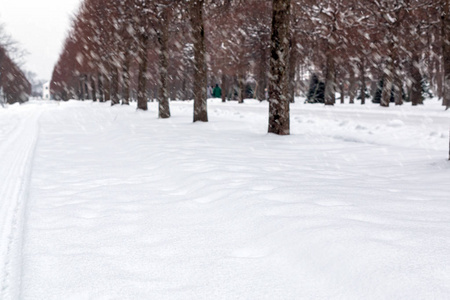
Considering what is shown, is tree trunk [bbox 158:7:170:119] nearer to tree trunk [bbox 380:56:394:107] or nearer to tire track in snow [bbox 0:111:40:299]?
tire track in snow [bbox 0:111:40:299]

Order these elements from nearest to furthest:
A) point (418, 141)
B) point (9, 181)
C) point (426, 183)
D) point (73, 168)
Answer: point (426, 183) < point (9, 181) < point (73, 168) < point (418, 141)

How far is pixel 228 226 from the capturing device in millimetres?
3949

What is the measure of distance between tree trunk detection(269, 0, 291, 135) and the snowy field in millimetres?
2407

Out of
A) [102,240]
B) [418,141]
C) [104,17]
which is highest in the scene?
[104,17]

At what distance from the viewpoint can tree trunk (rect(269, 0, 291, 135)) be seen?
32.8 ft

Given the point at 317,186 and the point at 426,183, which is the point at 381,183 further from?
the point at 317,186

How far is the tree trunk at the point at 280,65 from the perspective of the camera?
393 inches

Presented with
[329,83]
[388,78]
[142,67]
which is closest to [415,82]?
[388,78]

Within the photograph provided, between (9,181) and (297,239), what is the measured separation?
4801mm

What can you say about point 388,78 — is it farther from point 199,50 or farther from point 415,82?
point 199,50

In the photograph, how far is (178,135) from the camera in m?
11.1

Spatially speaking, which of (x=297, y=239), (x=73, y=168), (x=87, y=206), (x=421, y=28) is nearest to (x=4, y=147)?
(x=73, y=168)

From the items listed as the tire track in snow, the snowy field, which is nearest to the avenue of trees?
the snowy field

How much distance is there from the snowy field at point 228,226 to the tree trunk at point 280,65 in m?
2.41
